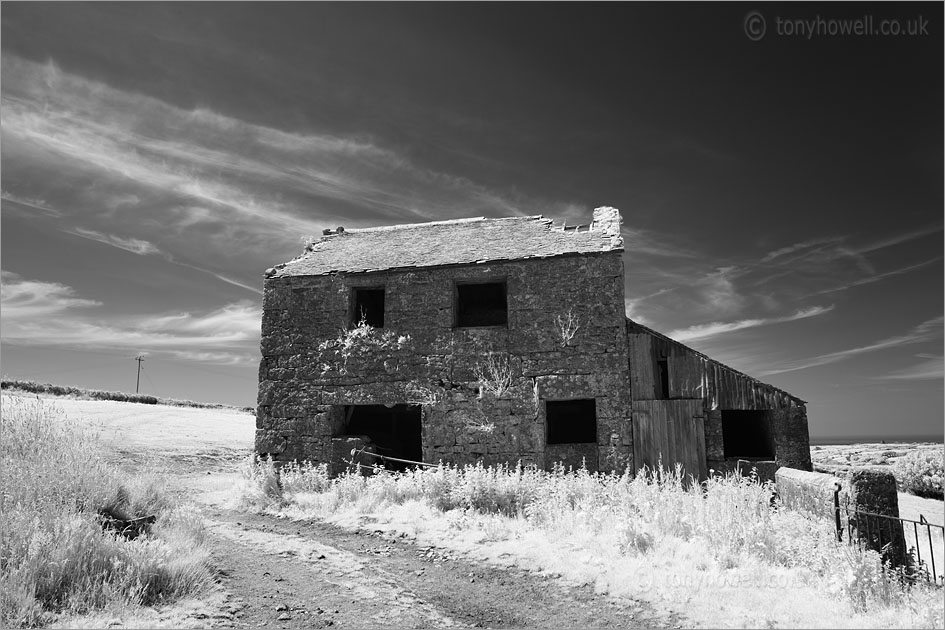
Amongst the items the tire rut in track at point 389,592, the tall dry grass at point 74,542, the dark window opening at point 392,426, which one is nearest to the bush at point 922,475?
the dark window opening at point 392,426

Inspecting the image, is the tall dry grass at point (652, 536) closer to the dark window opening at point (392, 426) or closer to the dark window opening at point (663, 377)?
the dark window opening at point (663, 377)

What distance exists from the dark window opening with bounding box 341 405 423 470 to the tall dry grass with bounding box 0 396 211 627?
8.79 meters

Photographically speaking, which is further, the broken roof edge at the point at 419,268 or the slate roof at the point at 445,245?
the slate roof at the point at 445,245

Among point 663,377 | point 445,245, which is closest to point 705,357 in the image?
point 663,377

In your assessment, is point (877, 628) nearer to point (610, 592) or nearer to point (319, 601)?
point (610, 592)

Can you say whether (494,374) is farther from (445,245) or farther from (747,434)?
(747,434)

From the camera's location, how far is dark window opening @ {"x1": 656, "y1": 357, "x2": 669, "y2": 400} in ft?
41.8

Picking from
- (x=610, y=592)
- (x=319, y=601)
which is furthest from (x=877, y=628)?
(x=319, y=601)

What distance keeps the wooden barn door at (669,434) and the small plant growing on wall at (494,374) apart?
2882 mm

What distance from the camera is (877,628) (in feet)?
15.9

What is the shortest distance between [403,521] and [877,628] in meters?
7.07

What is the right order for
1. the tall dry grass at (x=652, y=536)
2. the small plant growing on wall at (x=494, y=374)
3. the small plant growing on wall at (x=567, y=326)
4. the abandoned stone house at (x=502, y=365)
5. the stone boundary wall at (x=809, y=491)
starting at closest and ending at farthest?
the tall dry grass at (x=652, y=536), the stone boundary wall at (x=809, y=491), the abandoned stone house at (x=502, y=365), the small plant growing on wall at (x=567, y=326), the small plant growing on wall at (x=494, y=374)

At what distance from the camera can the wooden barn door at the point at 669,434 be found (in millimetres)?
12305

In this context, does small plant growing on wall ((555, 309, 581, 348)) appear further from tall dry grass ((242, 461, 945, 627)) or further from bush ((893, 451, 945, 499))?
bush ((893, 451, 945, 499))
